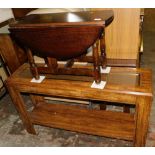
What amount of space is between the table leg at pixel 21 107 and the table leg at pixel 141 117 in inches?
36.6

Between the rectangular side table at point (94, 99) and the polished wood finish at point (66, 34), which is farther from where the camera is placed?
the rectangular side table at point (94, 99)

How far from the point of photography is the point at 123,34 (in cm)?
154

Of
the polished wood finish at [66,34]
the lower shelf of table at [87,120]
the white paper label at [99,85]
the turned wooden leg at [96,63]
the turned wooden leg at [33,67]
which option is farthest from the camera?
the lower shelf of table at [87,120]

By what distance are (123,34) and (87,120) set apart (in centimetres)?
78

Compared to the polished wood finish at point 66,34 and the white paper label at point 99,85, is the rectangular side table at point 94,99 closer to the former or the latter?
the white paper label at point 99,85

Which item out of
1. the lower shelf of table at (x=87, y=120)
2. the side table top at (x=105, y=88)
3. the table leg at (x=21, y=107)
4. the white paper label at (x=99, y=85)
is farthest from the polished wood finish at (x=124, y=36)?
the table leg at (x=21, y=107)

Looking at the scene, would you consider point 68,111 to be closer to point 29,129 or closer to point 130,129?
point 29,129

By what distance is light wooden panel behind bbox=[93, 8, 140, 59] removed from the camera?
4.70 feet

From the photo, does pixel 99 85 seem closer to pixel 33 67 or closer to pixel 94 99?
pixel 94 99

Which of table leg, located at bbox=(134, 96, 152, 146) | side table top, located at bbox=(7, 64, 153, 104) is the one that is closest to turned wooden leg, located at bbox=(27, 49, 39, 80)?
side table top, located at bbox=(7, 64, 153, 104)

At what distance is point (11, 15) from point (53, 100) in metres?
1.27

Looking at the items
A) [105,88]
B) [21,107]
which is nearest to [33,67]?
[21,107]

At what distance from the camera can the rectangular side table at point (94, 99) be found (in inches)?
48.9

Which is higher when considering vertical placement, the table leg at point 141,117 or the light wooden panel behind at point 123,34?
the light wooden panel behind at point 123,34
